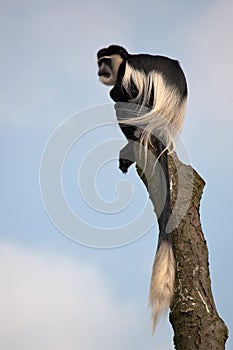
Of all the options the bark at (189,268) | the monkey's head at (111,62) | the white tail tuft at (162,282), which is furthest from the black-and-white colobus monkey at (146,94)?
the white tail tuft at (162,282)

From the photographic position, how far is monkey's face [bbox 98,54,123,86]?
5.66 metres

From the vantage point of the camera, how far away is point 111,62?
18.7 feet

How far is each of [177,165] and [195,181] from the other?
0.16m

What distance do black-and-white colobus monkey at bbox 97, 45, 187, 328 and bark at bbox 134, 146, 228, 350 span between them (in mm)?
245

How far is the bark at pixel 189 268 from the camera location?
283 cm

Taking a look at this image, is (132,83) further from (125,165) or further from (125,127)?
(125,165)

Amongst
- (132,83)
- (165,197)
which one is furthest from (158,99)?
(165,197)

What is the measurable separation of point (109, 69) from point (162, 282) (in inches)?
116

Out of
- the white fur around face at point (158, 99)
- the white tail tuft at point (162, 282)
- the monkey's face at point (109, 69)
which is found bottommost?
the white tail tuft at point (162, 282)

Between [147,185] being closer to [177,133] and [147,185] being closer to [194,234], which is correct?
[194,234]

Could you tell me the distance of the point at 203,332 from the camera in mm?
2828

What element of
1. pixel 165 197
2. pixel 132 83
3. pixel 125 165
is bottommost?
pixel 165 197

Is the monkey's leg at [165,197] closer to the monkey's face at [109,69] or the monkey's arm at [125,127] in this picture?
the monkey's arm at [125,127]

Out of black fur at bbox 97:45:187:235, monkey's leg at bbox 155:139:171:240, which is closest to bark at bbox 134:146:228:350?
monkey's leg at bbox 155:139:171:240
